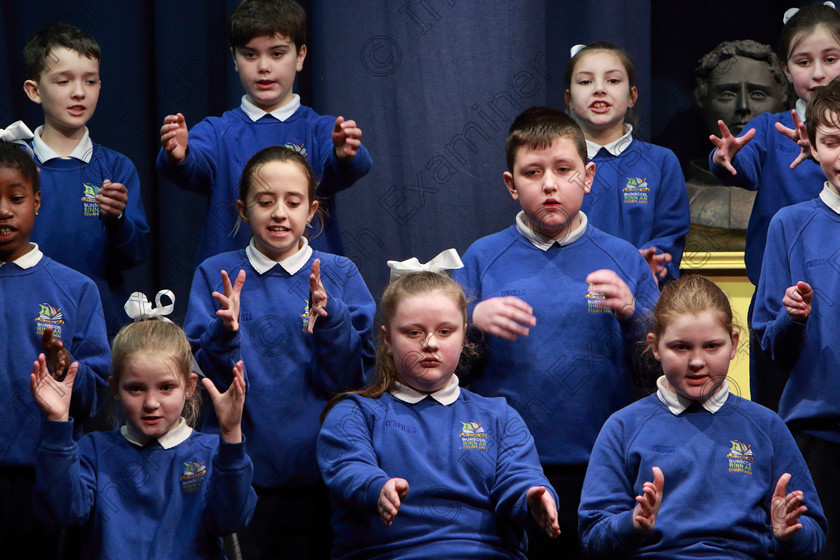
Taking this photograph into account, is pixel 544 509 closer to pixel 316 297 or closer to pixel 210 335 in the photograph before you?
pixel 316 297

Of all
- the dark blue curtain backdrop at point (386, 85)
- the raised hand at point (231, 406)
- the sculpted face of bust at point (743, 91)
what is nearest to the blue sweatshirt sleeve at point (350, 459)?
the raised hand at point (231, 406)

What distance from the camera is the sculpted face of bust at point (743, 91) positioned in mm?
3719

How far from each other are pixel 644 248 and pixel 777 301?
51 cm

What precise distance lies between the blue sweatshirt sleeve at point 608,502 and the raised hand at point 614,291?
0.89 feet

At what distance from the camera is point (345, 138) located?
2.89 m

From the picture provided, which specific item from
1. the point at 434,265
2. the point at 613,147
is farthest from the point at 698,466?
the point at 613,147

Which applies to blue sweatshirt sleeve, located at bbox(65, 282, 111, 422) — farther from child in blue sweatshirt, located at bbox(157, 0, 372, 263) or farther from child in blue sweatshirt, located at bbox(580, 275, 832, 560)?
child in blue sweatshirt, located at bbox(580, 275, 832, 560)

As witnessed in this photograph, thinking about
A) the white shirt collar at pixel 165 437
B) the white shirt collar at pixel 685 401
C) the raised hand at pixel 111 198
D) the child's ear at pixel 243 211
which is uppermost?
the raised hand at pixel 111 198

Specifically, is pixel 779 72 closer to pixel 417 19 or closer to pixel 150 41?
pixel 417 19

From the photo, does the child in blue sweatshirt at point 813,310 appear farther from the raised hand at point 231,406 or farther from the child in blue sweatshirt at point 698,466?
the raised hand at point 231,406

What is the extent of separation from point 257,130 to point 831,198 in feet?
5.11

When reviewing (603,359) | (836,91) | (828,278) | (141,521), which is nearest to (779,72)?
(836,91)

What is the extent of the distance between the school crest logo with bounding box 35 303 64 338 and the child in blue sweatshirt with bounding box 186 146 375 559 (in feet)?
1.00

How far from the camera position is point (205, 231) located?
10.3 feet
